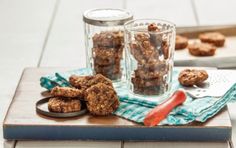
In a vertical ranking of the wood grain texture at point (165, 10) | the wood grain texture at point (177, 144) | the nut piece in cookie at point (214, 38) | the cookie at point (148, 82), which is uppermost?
the cookie at point (148, 82)

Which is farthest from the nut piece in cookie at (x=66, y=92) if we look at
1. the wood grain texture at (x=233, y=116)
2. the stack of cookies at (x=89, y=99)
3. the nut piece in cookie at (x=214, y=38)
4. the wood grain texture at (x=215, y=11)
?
the wood grain texture at (x=215, y=11)

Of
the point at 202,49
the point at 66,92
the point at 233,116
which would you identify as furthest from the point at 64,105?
the point at 202,49

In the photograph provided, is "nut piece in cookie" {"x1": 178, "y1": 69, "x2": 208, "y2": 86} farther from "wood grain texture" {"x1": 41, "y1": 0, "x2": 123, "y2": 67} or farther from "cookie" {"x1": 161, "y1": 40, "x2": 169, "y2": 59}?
"wood grain texture" {"x1": 41, "y1": 0, "x2": 123, "y2": 67}

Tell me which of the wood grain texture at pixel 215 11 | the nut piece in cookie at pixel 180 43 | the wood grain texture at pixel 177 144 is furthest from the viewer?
the wood grain texture at pixel 215 11

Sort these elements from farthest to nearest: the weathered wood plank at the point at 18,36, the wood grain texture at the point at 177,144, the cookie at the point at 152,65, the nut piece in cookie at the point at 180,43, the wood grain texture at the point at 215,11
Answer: the wood grain texture at the point at 215,11 → the nut piece in cookie at the point at 180,43 → the weathered wood plank at the point at 18,36 → the cookie at the point at 152,65 → the wood grain texture at the point at 177,144

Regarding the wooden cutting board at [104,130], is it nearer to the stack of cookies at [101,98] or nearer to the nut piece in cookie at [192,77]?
the stack of cookies at [101,98]

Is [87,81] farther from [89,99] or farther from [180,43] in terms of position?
[180,43]
